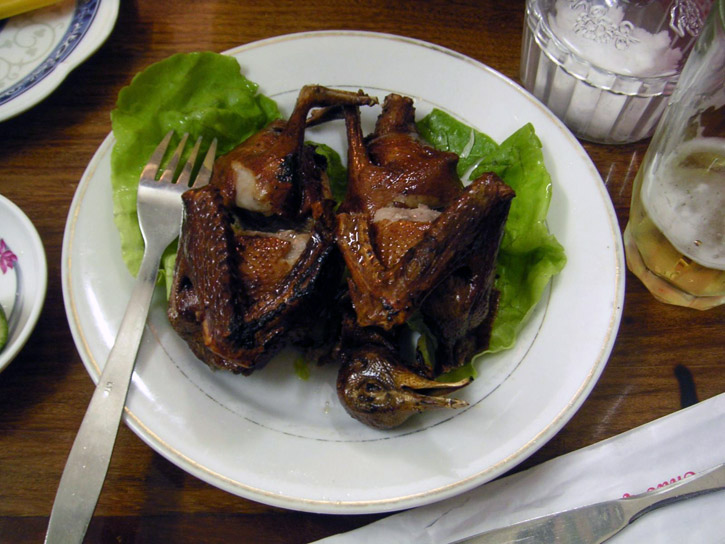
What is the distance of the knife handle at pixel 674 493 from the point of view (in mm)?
1508

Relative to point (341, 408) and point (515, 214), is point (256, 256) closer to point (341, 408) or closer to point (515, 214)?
point (341, 408)

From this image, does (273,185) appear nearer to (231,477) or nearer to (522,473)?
(231,477)

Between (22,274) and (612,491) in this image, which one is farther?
(22,274)

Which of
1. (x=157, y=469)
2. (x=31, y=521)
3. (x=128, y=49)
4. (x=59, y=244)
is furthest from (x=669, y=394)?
(x=128, y=49)

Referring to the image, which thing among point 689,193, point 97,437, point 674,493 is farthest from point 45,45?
point 674,493

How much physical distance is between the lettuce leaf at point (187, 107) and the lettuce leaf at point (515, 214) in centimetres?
59

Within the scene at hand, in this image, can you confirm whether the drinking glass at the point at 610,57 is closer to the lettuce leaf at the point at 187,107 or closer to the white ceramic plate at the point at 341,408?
the white ceramic plate at the point at 341,408

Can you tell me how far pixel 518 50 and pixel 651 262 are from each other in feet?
3.33

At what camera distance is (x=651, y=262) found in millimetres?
1828

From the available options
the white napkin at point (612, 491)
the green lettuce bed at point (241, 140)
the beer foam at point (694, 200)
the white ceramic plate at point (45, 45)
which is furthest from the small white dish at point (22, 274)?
the beer foam at point (694, 200)

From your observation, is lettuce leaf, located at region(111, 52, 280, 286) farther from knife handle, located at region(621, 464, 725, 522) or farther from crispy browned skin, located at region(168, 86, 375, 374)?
knife handle, located at region(621, 464, 725, 522)

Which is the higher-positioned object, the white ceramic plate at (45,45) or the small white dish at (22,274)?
the white ceramic plate at (45,45)

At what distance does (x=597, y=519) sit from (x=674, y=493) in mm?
222

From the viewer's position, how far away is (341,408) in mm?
1611
